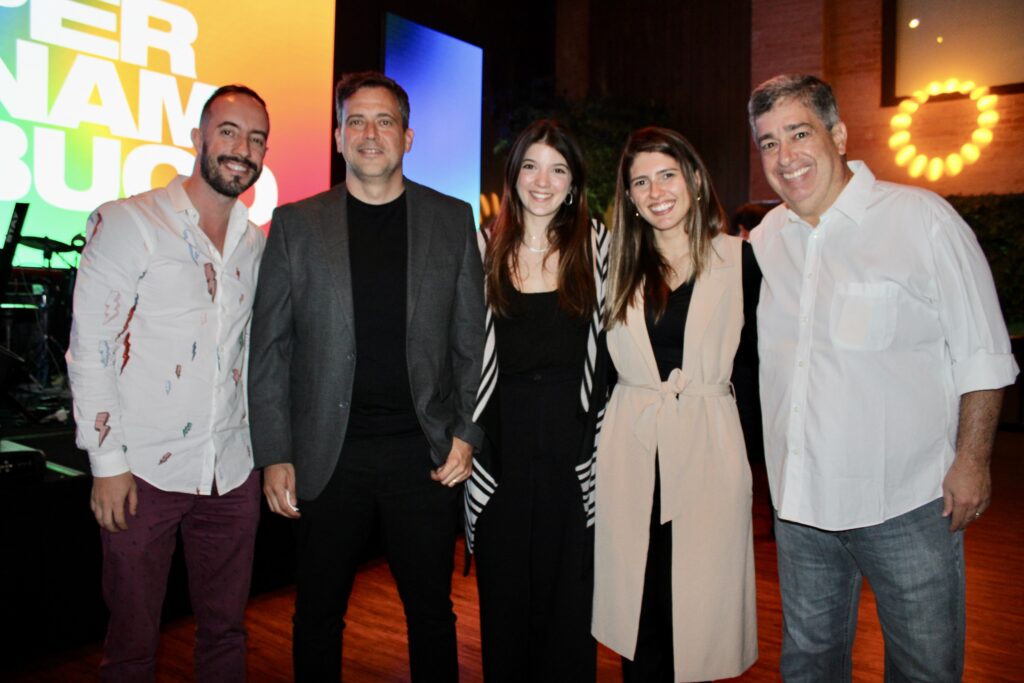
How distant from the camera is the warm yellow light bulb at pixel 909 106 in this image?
8.66 meters

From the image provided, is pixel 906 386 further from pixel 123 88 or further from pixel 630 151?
pixel 123 88

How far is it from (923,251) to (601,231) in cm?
92

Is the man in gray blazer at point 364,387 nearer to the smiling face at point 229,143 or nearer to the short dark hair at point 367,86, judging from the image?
the short dark hair at point 367,86

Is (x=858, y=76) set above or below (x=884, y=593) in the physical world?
above

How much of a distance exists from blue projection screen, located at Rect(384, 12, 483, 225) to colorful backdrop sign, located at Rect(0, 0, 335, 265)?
1501 millimetres

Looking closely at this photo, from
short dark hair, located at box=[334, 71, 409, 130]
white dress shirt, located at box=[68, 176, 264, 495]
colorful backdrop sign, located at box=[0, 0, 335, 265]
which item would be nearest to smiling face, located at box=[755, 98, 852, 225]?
short dark hair, located at box=[334, 71, 409, 130]

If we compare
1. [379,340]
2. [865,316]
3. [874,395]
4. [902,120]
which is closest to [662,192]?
[865,316]

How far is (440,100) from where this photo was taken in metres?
7.66

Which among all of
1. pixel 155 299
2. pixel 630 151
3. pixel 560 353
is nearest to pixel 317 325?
pixel 155 299

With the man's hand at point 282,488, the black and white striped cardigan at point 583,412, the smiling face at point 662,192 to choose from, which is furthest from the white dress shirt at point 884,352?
the man's hand at point 282,488

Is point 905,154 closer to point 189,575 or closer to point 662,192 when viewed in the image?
point 662,192

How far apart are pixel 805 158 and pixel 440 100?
622cm

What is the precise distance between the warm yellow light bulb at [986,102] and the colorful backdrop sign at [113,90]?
279 inches

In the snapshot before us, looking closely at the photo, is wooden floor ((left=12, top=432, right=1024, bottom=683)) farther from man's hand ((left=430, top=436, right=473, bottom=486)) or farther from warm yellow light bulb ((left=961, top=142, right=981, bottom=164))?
warm yellow light bulb ((left=961, top=142, right=981, bottom=164))
